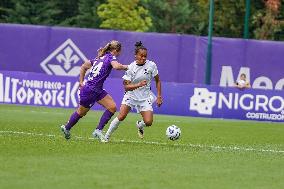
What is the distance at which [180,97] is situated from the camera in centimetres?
3206

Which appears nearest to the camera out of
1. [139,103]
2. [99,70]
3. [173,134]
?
[99,70]

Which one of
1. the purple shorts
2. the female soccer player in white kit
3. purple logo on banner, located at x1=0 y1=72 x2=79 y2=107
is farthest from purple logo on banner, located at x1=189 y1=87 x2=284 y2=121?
the purple shorts

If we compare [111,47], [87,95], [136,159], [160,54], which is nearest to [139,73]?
[111,47]

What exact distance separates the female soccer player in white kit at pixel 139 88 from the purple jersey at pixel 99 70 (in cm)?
37

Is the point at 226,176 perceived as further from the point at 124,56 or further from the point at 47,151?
the point at 124,56

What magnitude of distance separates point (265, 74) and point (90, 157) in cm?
2345

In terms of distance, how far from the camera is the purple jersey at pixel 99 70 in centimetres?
1809

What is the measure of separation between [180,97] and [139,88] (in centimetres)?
1389

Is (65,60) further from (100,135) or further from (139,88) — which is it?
(139,88)

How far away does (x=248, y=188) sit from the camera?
12102 millimetres

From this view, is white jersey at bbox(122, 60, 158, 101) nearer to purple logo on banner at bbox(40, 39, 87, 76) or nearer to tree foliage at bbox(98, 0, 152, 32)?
purple logo on banner at bbox(40, 39, 87, 76)

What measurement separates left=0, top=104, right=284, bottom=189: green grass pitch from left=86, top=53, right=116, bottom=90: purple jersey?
1.07 meters

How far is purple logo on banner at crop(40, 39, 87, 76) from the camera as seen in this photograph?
38.6m

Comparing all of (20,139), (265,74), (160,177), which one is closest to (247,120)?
(265,74)
